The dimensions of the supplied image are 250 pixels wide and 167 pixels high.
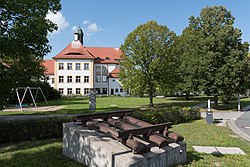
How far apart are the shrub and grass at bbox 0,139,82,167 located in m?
4.53

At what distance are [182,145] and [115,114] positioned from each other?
2.45 m

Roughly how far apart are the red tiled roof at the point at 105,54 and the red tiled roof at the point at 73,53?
656 centimetres

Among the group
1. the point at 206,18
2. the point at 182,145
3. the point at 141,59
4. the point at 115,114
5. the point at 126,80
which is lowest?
the point at 182,145

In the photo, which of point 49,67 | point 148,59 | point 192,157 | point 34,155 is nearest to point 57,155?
point 34,155

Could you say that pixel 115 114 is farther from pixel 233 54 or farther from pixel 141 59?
pixel 233 54

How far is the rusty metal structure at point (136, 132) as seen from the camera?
14.2 ft

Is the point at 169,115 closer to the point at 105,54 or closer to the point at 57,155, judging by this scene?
the point at 57,155

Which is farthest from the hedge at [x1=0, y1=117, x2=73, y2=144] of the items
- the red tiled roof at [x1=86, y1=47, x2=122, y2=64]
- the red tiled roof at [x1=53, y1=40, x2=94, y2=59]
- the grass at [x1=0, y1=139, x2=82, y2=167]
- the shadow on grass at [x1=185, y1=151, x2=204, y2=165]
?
the red tiled roof at [x1=86, y1=47, x2=122, y2=64]

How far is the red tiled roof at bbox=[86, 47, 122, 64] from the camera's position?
60991 millimetres

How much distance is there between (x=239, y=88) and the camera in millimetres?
19500

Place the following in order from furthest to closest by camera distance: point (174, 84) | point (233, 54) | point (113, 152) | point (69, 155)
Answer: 1. point (174, 84)
2. point (233, 54)
3. point (69, 155)
4. point (113, 152)

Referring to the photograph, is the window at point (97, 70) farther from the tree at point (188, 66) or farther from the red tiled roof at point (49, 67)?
the tree at point (188, 66)

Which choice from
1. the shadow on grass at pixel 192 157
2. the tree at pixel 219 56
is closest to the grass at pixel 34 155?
the shadow on grass at pixel 192 157

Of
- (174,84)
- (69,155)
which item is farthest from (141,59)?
(69,155)
